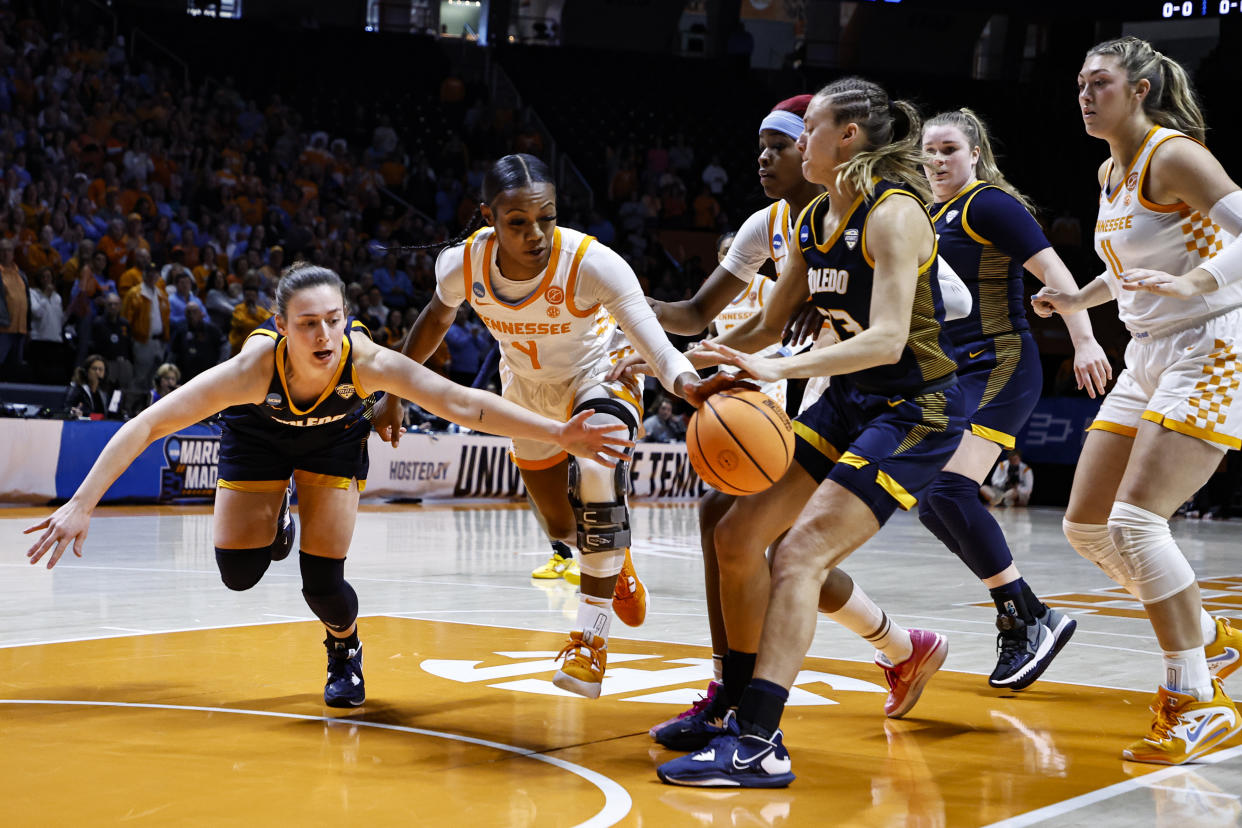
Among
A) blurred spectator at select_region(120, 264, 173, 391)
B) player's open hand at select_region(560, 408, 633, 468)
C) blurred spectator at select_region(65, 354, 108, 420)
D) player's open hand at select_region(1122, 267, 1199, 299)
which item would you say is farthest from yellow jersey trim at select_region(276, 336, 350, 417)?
blurred spectator at select_region(120, 264, 173, 391)

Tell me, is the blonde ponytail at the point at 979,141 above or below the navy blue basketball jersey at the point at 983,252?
above

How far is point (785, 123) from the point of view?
16.8ft

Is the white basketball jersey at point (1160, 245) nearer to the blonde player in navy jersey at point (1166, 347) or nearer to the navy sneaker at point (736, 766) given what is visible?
the blonde player in navy jersey at point (1166, 347)

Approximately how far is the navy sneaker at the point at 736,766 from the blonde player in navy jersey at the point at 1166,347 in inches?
46.0

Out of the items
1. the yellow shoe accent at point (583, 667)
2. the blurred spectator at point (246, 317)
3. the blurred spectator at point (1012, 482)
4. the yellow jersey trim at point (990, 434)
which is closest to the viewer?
the yellow shoe accent at point (583, 667)

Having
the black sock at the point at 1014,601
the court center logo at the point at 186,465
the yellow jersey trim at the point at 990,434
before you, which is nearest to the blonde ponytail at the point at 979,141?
the yellow jersey trim at the point at 990,434

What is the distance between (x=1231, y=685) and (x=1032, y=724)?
120 centimetres

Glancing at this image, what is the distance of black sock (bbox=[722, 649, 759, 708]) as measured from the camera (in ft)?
13.5

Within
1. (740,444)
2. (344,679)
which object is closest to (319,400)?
(344,679)

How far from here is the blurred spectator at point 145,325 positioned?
13.3 metres

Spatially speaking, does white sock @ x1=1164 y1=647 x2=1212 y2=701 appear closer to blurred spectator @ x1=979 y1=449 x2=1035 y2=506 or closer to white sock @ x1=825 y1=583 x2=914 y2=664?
white sock @ x1=825 y1=583 x2=914 y2=664

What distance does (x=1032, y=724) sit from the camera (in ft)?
14.7

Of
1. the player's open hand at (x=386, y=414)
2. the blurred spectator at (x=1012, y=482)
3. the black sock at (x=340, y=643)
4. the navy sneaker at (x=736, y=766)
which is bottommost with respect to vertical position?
the blurred spectator at (x=1012, y=482)

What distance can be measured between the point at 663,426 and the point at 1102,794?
46.2ft
